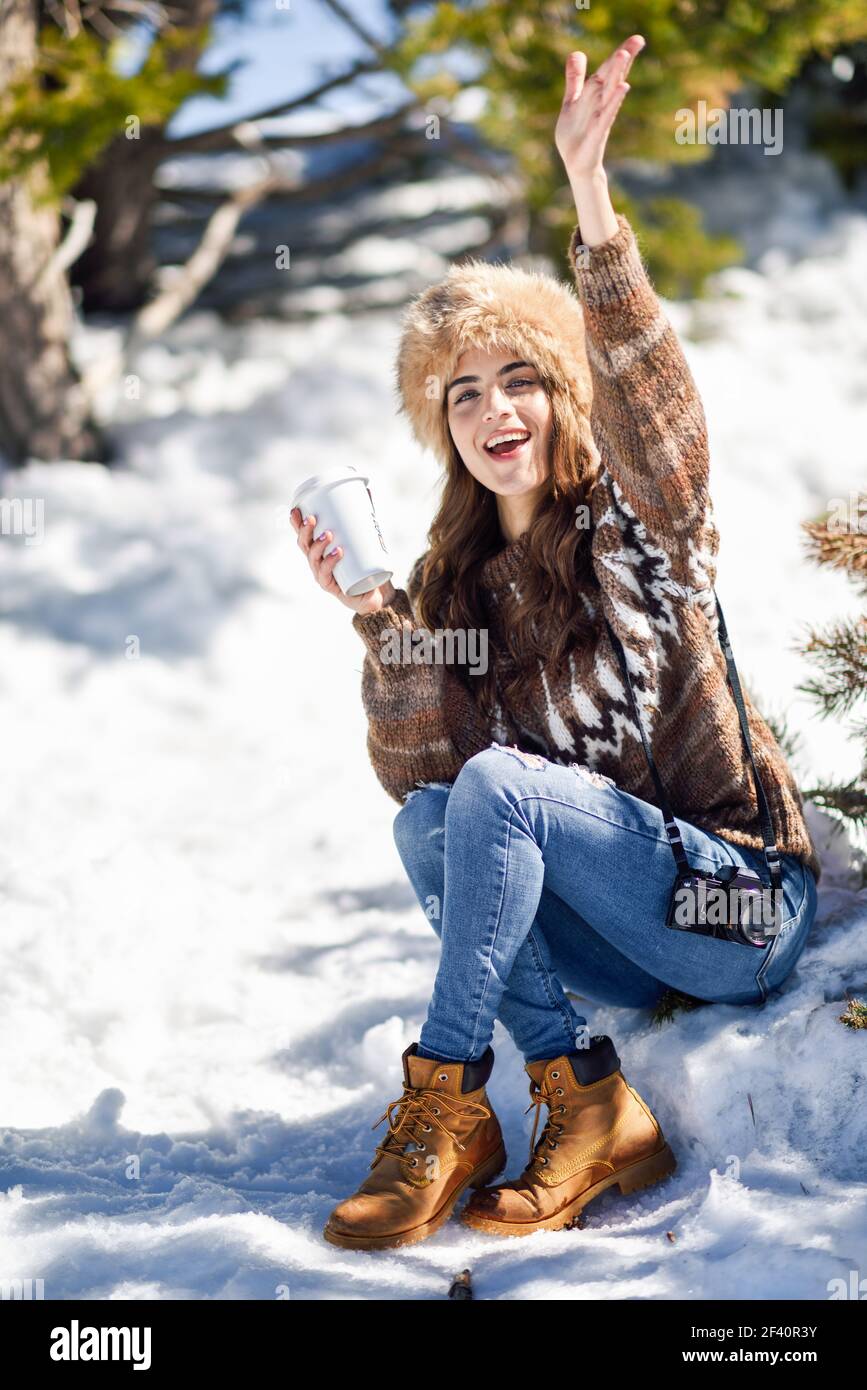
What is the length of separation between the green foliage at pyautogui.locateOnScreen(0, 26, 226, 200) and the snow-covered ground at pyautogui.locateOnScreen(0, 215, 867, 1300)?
131 cm

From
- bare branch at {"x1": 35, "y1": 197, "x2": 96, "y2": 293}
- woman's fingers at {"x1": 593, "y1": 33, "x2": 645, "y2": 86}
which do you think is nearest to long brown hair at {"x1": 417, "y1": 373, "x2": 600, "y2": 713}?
woman's fingers at {"x1": 593, "y1": 33, "x2": 645, "y2": 86}

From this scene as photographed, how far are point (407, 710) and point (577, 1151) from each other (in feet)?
2.50

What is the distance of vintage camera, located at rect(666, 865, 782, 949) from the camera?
6.22 ft

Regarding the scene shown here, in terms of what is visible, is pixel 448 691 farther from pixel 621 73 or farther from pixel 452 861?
pixel 621 73

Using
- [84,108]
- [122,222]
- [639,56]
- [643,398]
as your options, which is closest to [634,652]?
[643,398]

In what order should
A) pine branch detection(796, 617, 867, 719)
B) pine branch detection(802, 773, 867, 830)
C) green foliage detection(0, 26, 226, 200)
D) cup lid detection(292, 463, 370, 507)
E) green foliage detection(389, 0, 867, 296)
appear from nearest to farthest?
cup lid detection(292, 463, 370, 507)
pine branch detection(796, 617, 867, 719)
pine branch detection(802, 773, 867, 830)
green foliage detection(0, 26, 226, 200)
green foliage detection(389, 0, 867, 296)

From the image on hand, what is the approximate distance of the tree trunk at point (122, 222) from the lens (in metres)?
5.73

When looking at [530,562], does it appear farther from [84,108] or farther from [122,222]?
[122,222]

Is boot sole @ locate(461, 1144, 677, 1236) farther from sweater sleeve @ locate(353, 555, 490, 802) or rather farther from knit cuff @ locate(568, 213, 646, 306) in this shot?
knit cuff @ locate(568, 213, 646, 306)

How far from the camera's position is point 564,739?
2100mm

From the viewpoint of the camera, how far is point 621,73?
180 centimetres

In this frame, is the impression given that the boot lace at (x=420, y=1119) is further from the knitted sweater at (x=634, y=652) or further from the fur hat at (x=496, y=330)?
the fur hat at (x=496, y=330)

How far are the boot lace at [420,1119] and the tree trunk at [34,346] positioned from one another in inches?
152
